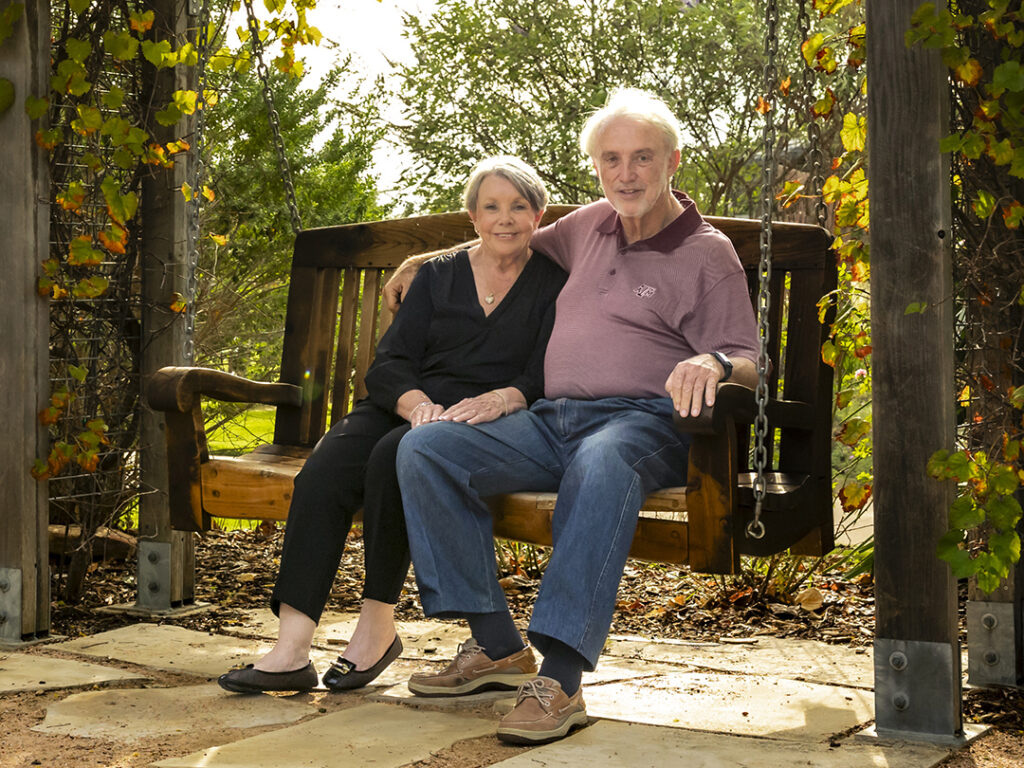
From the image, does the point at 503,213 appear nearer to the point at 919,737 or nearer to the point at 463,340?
the point at 463,340

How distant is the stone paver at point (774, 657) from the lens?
3.46 meters

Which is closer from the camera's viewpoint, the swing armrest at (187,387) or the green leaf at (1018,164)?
the green leaf at (1018,164)

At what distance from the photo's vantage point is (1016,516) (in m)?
2.80

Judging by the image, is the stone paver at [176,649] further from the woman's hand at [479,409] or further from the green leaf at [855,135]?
the green leaf at [855,135]

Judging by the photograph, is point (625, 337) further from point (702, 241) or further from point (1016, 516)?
point (1016, 516)

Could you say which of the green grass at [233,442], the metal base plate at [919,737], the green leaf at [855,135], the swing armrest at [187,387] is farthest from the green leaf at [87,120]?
the metal base plate at [919,737]

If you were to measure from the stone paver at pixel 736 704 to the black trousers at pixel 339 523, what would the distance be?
1.95 ft

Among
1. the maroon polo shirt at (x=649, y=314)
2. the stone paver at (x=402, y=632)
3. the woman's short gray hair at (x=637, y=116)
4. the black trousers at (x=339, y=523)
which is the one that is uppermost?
the woman's short gray hair at (x=637, y=116)

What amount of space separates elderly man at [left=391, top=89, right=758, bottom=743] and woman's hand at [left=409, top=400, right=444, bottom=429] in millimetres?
94

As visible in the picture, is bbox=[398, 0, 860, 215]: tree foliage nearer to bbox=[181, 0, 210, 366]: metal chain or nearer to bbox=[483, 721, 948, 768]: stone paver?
bbox=[181, 0, 210, 366]: metal chain

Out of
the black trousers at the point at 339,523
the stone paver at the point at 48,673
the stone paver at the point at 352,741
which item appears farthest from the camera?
the stone paver at the point at 48,673

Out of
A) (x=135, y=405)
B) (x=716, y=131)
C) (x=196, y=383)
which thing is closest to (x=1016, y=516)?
(x=196, y=383)

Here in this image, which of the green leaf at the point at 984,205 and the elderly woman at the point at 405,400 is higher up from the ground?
the green leaf at the point at 984,205

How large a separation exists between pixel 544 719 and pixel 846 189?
1.58 metres
